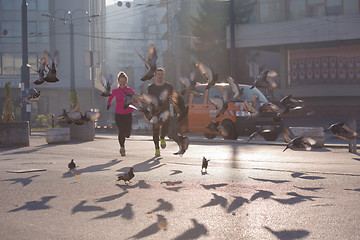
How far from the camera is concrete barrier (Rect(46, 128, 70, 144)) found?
19.7m

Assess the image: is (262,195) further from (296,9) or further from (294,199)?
(296,9)

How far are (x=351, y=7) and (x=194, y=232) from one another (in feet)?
125

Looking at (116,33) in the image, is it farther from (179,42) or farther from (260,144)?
(260,144)

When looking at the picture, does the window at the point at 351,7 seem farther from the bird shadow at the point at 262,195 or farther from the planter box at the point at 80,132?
the bird shadow at the point at 262,195

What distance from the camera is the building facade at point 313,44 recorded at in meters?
39.1

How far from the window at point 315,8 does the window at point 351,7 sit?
5.92 feet

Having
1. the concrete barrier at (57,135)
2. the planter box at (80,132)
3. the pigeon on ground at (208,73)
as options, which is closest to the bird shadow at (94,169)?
the pigeon on ground at (208,73)

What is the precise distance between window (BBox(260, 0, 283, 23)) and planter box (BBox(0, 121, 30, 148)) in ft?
94.9

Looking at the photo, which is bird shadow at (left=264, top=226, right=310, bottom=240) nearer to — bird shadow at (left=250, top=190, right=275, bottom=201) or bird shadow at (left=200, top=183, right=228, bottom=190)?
bird shadow at (left=250, top=190, right=275, bottom=201)

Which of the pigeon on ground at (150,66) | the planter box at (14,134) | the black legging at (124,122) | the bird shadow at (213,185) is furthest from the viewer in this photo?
the planter box at (14,134)

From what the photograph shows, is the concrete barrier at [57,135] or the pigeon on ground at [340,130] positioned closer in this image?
the pigeon on ground at [340,130]

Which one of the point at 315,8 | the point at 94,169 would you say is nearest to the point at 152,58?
the point at 94,169

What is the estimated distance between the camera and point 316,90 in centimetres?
4000

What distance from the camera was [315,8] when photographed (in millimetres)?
40625
